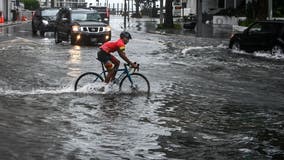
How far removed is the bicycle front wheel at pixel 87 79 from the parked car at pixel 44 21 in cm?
2730

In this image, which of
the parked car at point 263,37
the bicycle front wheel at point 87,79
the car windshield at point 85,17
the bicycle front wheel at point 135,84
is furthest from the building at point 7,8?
the bicycle front wheel at point 135,84

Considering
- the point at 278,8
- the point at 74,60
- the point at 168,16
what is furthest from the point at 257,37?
the point at 168,16

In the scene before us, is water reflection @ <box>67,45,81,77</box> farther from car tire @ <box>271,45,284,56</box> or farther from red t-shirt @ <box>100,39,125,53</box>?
car tire @ <box>271,45,284,56</box>

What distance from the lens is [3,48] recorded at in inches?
1102

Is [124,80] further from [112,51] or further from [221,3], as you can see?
[221,3]

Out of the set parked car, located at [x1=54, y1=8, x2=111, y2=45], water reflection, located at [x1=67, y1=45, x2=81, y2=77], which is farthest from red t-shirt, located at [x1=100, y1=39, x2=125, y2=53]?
parked car, located at [x1=54, y1=8, x2=111, y2=45]

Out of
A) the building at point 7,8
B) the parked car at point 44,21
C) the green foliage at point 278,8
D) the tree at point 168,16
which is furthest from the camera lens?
the building at point 7,8

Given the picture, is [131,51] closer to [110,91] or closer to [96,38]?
[96,38]

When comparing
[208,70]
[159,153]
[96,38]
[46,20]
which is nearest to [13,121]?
[159,153]

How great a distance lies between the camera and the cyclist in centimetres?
1337

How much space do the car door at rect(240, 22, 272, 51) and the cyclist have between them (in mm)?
13434

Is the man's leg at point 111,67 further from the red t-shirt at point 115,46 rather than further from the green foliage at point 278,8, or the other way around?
the green foliage at point 278,8

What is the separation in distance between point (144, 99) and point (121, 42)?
135cm

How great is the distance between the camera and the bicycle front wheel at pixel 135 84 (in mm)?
14055
